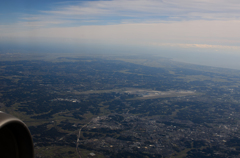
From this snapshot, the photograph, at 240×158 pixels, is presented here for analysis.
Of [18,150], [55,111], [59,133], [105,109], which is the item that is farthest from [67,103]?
[18,150]

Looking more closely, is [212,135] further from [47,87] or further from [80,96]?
[47,87]

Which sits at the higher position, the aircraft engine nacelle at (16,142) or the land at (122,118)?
the aircraft engine nacelle at (16,142)

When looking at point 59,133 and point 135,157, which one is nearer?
point 135,157

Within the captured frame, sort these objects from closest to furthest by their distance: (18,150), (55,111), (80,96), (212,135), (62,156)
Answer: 1. (18,150)
2. (62,156)
3. (212,135)
4. (55,111)
5. (80,96)

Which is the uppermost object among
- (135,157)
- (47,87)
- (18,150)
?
(18,150)

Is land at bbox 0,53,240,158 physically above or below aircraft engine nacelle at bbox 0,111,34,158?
below

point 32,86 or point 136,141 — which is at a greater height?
point 32,86

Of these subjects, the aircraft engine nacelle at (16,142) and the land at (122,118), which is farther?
the land at (122,118)

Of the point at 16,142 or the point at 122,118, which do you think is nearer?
the point at 16,142

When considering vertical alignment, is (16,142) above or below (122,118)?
above

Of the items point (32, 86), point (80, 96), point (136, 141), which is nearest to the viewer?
point (136, 141)

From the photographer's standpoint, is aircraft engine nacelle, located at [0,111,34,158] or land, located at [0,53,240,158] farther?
land, located at [0,53,240,158]
